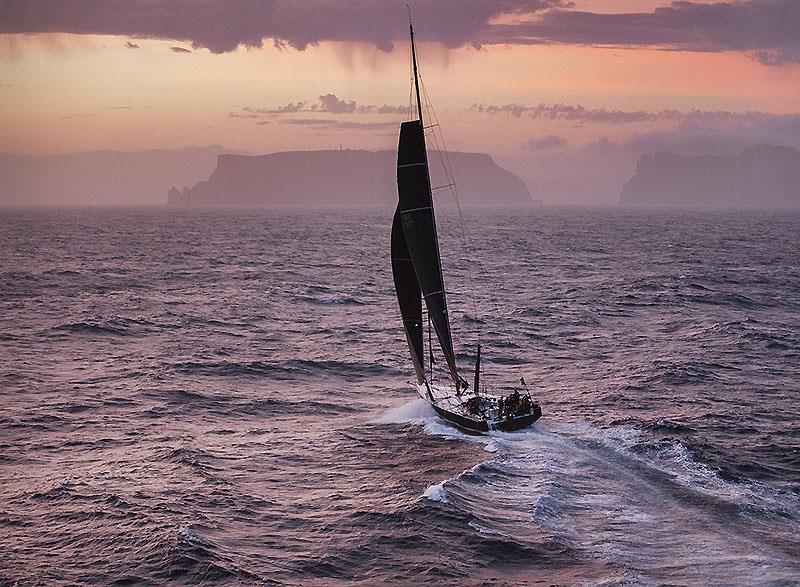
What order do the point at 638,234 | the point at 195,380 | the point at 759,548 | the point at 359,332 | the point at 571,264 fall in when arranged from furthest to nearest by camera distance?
the point at 638,234, the point at 571,264, the point at 359,332, the point at 195,380, the point at 759,548

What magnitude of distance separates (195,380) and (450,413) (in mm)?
17576

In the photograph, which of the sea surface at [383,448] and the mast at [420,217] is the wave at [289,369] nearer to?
the sea surface at [383,448]

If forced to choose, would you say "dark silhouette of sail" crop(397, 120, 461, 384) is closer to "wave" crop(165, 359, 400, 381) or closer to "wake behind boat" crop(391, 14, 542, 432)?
"wake behind boat" crop(391, 14, 542, 432)

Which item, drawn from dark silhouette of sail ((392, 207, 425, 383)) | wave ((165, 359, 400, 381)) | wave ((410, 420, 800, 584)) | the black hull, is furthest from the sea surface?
dark silhouette of sail ((392, 207, 425, 383))

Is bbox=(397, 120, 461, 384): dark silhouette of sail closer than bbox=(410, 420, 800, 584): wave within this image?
No

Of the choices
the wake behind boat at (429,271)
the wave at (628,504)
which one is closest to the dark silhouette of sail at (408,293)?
the wake behind boat at (429,271)

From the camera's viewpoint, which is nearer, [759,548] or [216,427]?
[759,548]

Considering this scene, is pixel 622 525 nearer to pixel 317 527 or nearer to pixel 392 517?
pixel 392 517

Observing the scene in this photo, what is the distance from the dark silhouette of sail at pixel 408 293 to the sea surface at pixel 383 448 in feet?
→ 8.41

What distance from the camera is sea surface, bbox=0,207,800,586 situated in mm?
25297

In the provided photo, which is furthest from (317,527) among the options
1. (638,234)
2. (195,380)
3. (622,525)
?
(638,234)

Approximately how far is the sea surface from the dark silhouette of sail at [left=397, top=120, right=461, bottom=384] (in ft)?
16.6

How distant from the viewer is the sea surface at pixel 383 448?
25.3 m

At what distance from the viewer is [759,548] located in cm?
2483
